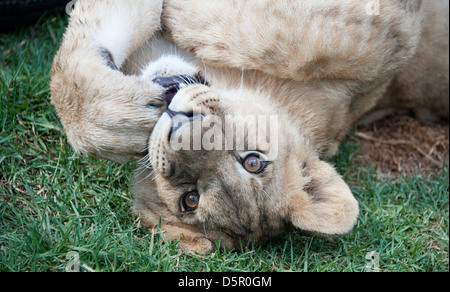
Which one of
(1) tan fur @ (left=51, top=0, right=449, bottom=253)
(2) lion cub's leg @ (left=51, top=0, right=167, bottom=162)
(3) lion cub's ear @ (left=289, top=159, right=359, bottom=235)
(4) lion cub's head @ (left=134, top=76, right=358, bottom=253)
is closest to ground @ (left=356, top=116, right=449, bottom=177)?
(1) tan fur @ (left=51, top=0, right=449, bottom=253)

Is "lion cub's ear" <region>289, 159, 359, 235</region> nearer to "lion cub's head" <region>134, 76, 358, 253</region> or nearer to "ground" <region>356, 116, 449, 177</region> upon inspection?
"lion cub's head" <region>134, 76, 358, 253</region>

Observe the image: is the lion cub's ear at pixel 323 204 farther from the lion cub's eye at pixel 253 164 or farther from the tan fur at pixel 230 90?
the lion cub's eye at pixel 253 164

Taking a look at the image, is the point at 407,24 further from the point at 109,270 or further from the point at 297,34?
the point at 109,270

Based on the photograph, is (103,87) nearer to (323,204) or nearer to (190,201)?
(190,201)

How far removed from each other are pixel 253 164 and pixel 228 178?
0.20 m

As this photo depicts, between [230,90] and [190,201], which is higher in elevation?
[230,90]

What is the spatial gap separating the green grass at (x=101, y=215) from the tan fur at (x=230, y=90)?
21cm

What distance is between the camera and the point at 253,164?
11.5 ft

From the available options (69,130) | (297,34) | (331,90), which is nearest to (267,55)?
(297,34)

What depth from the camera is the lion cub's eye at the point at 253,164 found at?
349 cm

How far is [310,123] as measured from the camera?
4.07 meters

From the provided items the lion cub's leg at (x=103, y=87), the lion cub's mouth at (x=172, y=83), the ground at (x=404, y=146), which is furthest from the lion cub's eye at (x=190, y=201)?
the ground at (x=404, y=146)

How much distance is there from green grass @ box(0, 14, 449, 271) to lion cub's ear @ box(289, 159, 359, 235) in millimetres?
364

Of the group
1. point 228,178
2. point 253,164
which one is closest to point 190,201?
point 228,178
